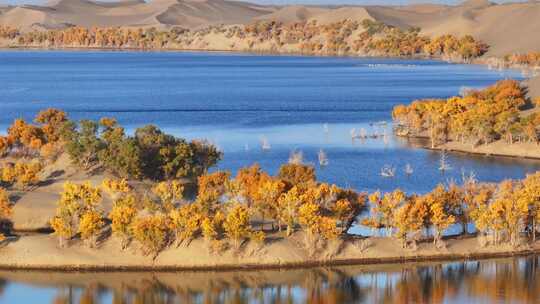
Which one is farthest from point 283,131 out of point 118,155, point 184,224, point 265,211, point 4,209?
point 184,224

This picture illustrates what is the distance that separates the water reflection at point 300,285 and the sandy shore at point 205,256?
2.07 feet

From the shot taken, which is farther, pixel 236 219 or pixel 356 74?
pixel 356 74

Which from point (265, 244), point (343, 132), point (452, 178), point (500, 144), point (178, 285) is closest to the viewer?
point (178, 285)

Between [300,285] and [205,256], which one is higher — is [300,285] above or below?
below

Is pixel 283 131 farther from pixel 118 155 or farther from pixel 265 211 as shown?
pixel 265 211

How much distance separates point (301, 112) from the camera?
4227 inches

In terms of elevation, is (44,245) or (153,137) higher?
(153,137)

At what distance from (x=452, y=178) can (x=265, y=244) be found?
21.6 metres

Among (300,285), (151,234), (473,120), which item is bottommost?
(300,285)

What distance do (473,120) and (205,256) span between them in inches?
1498

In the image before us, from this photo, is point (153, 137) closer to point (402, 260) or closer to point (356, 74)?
point (402, 260)

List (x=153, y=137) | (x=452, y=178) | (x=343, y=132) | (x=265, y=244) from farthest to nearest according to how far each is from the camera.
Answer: (x=343, y=132)
(x=452, y=178)
(x=153, y=137)
(x=265, y=244)

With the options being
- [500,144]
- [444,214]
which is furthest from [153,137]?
[500,144]

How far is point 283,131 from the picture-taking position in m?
91.1
